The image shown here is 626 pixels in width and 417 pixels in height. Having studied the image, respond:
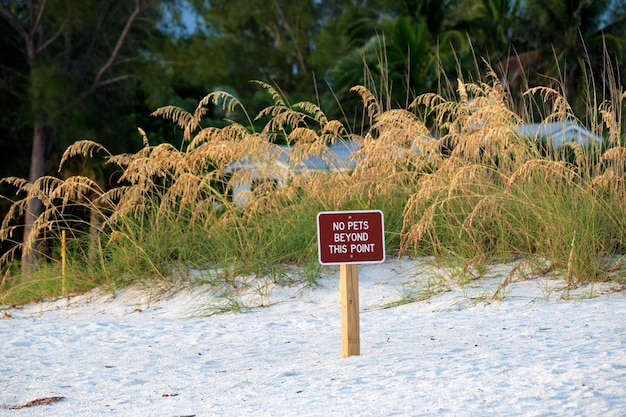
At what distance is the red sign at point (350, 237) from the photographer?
5840mm

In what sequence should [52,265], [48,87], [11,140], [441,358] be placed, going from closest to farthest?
[441,358], [52,265], [48,87], [11,140]

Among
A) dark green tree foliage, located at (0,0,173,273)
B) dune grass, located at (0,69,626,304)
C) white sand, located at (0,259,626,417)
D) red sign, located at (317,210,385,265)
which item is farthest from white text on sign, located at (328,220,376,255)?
dark green tree foliage, located at (0,0,173,273)

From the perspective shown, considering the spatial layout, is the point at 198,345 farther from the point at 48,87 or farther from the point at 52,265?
the point at 48,87

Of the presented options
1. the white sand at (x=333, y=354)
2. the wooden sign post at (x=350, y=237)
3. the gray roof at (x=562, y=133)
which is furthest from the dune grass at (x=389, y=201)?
the wooden sign post at (x=350, y=237)

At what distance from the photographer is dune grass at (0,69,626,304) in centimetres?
825

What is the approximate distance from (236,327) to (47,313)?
2.92 m

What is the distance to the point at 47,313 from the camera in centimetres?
990

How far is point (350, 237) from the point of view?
587cm

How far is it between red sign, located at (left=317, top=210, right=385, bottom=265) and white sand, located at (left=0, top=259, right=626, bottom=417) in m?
0.67

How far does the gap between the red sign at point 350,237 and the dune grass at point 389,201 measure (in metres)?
1.84

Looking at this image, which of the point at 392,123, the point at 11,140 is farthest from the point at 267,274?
the point at 11,140

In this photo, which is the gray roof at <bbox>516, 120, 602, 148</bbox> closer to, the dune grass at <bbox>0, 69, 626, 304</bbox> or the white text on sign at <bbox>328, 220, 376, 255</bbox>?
the dune grass at <bbox>0, 69, 626, 304</bbox>

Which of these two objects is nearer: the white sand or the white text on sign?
the white sand

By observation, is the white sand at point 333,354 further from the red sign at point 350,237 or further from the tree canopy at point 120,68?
the tree canopy at point 120,68
